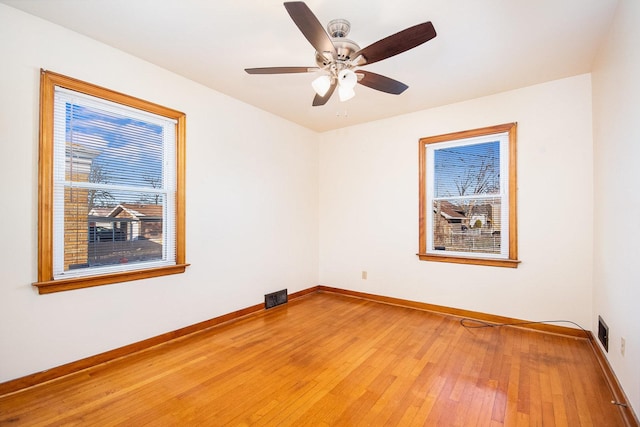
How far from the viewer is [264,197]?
3939mm

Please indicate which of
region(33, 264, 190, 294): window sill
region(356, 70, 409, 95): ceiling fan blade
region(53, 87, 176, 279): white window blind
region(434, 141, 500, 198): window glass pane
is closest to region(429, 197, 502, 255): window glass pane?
region(434, 141, 500, 198): window glass pane

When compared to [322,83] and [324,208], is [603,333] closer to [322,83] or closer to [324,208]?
[322,83]

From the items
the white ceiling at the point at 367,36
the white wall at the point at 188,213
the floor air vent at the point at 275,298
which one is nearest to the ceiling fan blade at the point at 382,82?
the white ceiling at the point at 367,36

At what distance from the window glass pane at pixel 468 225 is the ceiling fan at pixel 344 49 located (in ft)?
6.39

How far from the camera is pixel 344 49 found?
→ 6.48ft

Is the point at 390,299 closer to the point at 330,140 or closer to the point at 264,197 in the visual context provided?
the point at 264,197

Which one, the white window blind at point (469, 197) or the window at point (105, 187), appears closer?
the window at point (105, 187)

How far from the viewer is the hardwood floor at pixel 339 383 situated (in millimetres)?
1793

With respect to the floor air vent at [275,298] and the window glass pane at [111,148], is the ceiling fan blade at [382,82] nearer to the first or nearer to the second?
the window glass pane at [111,148]

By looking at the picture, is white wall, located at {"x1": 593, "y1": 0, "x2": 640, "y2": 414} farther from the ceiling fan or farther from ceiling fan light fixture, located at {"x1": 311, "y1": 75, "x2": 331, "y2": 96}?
ceiling fan light fixture, located at {"x1": 311, "y1": 75, "x2": 331, "y2": 96}

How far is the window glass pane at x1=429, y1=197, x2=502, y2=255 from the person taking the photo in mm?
3453

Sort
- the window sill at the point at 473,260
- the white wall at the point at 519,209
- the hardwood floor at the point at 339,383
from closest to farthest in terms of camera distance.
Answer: the hardwood floor at the point at 339,383 < the white wall at the point at 519,209 < the window sill at the point at 473,260

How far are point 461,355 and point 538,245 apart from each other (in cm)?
151

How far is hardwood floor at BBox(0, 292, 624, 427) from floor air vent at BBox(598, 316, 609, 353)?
0.20 m
